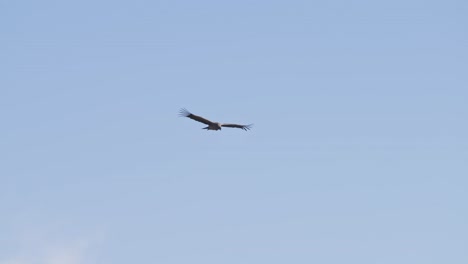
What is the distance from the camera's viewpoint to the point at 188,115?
143 meters

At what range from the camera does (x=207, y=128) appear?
145000 millimetres

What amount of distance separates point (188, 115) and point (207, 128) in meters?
3.14

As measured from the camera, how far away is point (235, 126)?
14850 cm

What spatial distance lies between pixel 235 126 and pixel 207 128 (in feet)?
15.2

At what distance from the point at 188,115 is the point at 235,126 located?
7.53m
